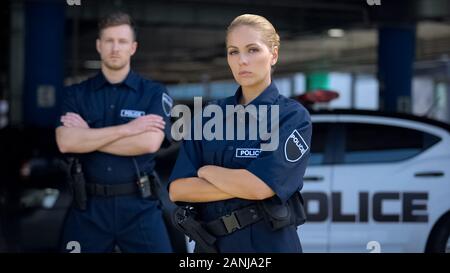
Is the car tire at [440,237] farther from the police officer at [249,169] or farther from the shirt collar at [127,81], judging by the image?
the shirt collar at [127,81]

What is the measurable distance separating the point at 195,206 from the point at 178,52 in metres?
16.3

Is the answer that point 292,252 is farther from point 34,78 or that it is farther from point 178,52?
point 178,52

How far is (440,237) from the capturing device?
15.7 ft

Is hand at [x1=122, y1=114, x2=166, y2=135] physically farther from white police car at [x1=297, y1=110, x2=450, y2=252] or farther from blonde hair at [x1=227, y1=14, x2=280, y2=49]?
white police car at [x1=297, y1=110, x2=450, y2=252]

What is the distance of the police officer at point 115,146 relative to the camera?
12.5 feet

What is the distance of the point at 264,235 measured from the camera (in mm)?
3090

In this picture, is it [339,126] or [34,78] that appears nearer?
[339,126]

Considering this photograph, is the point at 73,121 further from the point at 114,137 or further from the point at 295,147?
the point at 295,147

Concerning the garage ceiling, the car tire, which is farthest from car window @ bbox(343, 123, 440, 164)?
the garage ceiling

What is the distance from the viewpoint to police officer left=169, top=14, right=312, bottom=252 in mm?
3008

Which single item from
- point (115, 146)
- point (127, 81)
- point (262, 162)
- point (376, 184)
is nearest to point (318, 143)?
point (376, 184)

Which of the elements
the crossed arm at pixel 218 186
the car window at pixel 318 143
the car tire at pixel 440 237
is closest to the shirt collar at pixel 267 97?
the crossed arm at pixel 218 186

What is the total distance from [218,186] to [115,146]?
0.90 m

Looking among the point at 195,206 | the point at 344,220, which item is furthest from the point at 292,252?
the point at 344,220
